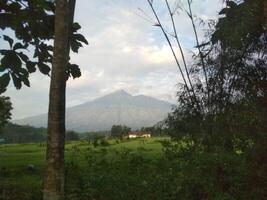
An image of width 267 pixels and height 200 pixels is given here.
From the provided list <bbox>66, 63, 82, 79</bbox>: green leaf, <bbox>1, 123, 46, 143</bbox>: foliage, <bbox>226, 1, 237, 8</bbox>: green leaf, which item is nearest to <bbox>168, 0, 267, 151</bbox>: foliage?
<bbox>226, 1, 237, 8</bbox>: green leaf

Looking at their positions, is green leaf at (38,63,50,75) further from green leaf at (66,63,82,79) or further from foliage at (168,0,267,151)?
foliage at (168,0,267,151)

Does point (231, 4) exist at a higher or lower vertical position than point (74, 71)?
higher

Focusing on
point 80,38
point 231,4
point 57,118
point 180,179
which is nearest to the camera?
point 57,118

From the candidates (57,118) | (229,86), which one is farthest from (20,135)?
(57,118)

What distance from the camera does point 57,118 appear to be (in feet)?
25.6

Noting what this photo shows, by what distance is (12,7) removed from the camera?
9250mm

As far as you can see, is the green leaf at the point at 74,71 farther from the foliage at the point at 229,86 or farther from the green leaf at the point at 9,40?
the foliage at the point at 229,86

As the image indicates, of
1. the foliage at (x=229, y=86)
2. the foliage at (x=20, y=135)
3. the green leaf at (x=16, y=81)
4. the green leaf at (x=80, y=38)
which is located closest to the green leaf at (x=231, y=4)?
the foliage at (x=229, y=86)

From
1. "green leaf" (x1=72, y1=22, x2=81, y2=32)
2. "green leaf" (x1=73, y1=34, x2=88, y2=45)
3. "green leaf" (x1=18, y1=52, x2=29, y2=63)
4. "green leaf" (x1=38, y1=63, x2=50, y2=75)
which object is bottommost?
"green leaf" (x1=38, y1=63, x2=50, y2=75)

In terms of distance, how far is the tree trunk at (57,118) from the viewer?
772 centimetres

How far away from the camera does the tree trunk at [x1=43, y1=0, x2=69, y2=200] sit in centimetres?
772

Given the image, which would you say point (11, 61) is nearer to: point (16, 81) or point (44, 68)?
point (16, 81)

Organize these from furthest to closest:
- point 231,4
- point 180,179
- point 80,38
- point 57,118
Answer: point 231,4 < point 80,38 < point 180,179 < point 57,118

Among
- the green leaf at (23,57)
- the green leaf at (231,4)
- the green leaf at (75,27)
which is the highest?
the green leaf at (231,4)
